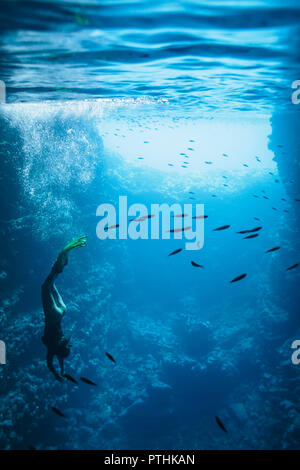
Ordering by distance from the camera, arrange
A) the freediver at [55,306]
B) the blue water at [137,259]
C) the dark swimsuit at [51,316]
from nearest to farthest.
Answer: the freediver at [55,306]
the dark swimsuit at [51,316]
the blue water at [137,259]

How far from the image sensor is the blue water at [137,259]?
292 inches

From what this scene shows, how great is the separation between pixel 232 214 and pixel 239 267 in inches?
271

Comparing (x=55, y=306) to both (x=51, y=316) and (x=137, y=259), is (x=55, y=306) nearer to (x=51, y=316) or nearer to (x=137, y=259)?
(x=51, y=316)

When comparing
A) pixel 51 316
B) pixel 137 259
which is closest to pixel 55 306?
pixel 51 316

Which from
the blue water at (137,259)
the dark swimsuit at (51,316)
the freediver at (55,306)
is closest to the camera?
the freediver at (55,306)

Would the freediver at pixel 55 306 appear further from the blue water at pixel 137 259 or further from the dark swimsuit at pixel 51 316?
the blue water at pixel 137 259

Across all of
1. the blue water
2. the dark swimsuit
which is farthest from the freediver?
the blue water

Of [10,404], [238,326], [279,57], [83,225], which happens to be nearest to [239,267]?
[238,326]

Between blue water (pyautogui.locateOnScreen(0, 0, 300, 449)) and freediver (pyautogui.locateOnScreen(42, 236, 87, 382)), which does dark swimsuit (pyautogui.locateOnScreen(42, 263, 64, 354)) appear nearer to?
freediver (pyautogui.locateOnScreen(42, 236, 87, 382))

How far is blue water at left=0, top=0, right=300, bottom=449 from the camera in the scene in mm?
7410

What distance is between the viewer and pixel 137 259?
2492cm

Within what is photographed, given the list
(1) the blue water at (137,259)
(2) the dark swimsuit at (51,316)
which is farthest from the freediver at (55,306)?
(1) the blue water at (137,259)

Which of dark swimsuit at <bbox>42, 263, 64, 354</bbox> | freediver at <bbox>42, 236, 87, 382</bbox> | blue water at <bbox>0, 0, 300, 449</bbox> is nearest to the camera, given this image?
freediver at <bbox>42, 236, 87, 382</bbox>

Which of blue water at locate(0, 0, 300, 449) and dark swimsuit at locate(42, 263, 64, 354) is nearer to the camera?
dark swimsuit at locate(42, 263, 64, 354)
